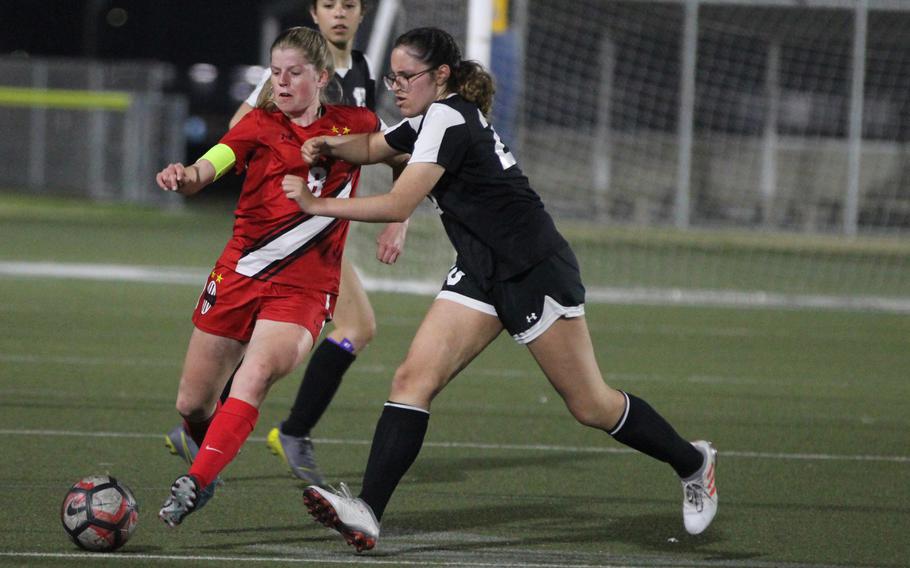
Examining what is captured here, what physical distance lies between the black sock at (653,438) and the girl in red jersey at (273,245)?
117 cm

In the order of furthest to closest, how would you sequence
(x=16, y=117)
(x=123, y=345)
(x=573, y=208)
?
(x=16, y=117) < (x=573, y=208) < (x=123, y=345)

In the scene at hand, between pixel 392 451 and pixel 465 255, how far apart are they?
727 millimetres

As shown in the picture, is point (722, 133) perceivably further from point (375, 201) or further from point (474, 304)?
point (375, 201)

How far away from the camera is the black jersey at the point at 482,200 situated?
191 inches

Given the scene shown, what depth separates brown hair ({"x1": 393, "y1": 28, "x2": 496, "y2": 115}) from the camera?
193 inches

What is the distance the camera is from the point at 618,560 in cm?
490

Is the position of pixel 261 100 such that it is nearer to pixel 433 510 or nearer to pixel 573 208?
pixel 433 510

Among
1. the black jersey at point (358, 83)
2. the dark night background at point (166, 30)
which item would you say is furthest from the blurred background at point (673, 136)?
the dark night background at point (166, 30)

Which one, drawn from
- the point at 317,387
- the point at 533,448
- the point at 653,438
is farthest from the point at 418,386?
the point at 533,448

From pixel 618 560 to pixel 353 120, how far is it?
189 centimetres

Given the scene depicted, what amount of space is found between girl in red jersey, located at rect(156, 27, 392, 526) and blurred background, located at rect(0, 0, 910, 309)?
28.7 ft

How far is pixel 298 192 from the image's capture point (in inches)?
188

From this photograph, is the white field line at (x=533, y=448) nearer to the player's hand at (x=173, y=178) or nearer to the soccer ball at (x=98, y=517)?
the soccer ball at (x=98, y=517)

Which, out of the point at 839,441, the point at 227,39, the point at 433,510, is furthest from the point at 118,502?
the point at 227,39
